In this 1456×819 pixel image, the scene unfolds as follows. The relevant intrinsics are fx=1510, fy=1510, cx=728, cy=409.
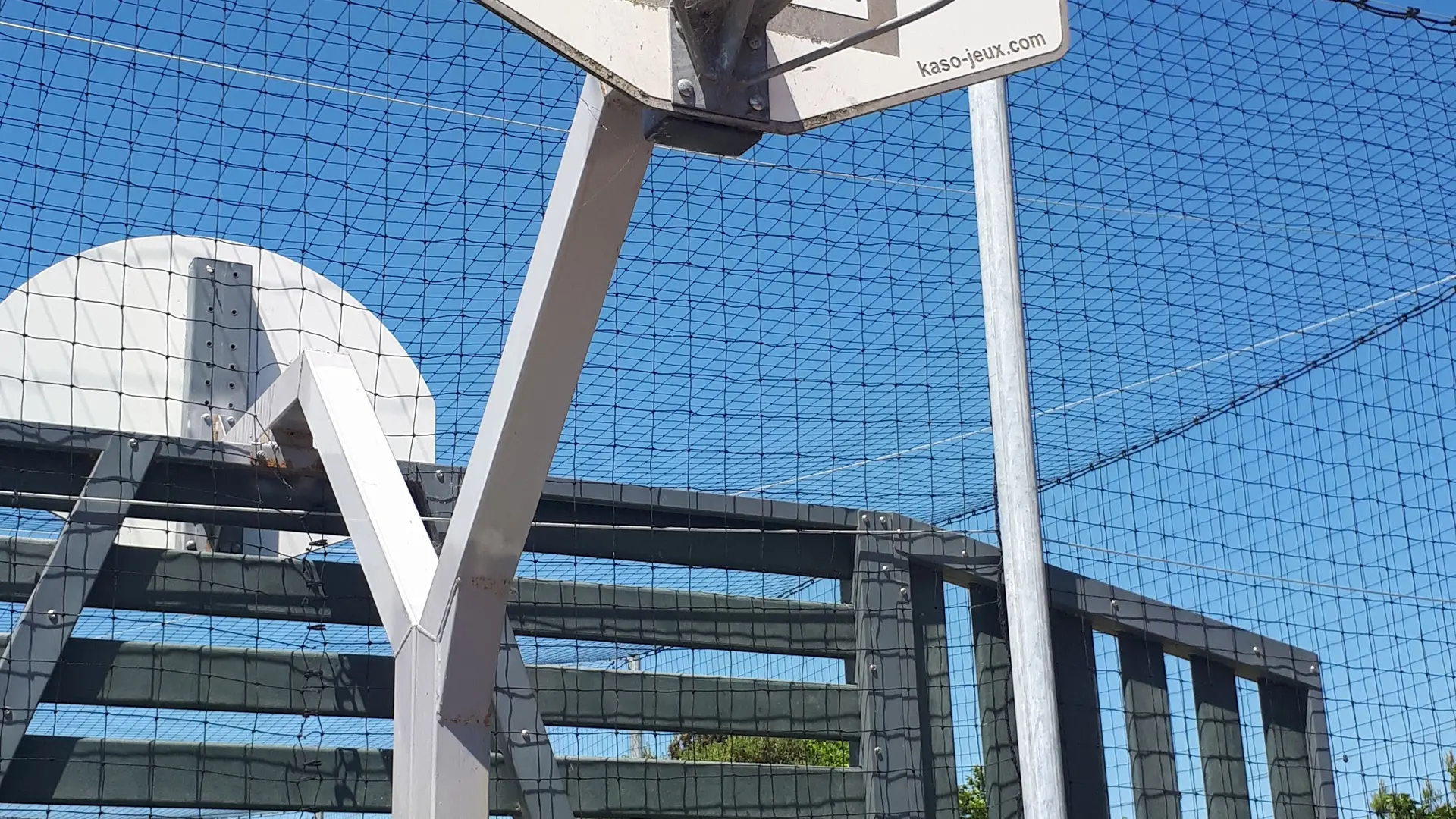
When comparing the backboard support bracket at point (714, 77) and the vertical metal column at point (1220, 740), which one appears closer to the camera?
the backboard support bracket at point (714, 77)

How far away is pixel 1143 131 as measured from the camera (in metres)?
5.64

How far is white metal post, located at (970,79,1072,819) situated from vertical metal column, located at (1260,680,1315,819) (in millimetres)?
1058

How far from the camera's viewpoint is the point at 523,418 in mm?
2877

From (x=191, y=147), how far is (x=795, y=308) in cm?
207

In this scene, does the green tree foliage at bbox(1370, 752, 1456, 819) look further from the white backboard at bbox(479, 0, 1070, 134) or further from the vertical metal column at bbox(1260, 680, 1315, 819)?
the white backboard at bbox(479, 0, 1070, 134)

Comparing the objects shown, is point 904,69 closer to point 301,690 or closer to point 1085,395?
point 301,690

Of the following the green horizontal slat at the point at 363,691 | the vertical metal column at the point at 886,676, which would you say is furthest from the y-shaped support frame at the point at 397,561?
the vertical metal column at the point at 886,676

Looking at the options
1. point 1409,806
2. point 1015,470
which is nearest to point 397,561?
point 1015,470

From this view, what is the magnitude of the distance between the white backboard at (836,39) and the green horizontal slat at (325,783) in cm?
256

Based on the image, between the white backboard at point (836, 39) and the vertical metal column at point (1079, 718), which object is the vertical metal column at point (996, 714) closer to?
the vertical metal column at point (1079, 718)

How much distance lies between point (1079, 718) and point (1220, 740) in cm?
57

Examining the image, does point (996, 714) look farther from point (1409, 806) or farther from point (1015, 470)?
point (1409, 806)

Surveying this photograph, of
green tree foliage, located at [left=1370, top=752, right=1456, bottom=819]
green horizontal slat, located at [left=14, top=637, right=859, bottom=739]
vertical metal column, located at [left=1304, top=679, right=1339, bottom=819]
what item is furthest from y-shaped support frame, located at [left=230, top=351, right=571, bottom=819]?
green tree foliage, located at [left=1370, top=752, right=1456, bottom=819]

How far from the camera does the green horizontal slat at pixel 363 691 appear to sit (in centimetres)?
411
